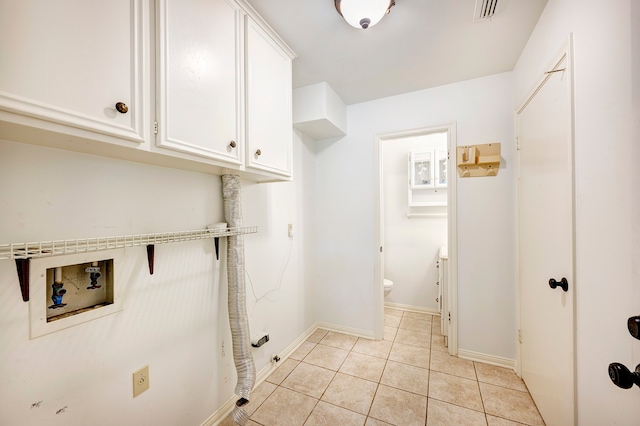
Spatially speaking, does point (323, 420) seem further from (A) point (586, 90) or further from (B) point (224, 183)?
(A) point (586, 90)

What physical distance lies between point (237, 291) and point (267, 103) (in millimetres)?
1171

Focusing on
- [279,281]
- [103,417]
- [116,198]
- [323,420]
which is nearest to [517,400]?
[323,420]

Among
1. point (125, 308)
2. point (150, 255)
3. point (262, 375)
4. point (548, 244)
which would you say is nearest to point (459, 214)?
point (548, 244)

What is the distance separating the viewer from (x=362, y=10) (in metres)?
1.27

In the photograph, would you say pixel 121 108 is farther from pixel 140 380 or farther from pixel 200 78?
pixel 140 380

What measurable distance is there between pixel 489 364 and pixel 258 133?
8.56 ft

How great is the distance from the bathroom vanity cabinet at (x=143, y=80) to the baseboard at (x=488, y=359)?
2301 millimetres

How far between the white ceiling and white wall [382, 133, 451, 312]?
3.90 feet

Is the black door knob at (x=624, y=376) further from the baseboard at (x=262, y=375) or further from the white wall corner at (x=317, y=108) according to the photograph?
the white wall corner at (x=317, y=108)

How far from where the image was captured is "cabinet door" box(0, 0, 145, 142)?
609 millimetres

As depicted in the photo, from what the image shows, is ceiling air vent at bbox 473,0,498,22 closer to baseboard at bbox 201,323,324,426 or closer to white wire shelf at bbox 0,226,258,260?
white wire shelf at bbox 0,226,258,260

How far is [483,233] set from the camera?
208cm

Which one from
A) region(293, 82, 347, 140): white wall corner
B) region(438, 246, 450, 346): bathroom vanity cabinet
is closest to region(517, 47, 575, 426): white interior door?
region(438, 246, 450, 346): bathroom vanity cabinet

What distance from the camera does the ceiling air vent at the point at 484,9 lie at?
1.32m
